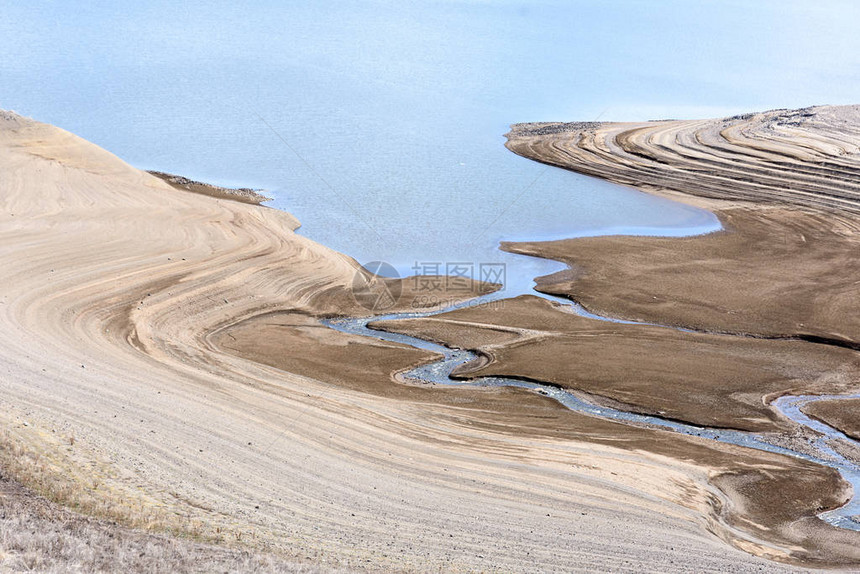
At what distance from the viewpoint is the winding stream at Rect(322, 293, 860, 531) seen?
19.3 metres

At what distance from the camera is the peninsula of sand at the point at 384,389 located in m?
14.5

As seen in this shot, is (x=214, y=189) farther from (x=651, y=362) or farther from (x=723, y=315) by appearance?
(x=723, y=315)

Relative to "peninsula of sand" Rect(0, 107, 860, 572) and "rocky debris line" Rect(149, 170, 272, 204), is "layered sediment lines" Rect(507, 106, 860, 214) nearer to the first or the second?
"peninsula of sand" Rect(0, 107, 860, 572)

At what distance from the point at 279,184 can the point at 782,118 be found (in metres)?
31.5

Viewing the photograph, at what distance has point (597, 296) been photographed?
28922mm

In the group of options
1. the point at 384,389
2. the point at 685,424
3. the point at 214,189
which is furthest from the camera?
the point at 214,189

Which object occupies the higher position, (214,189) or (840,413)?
(214,189)

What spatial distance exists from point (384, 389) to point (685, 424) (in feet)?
24.5

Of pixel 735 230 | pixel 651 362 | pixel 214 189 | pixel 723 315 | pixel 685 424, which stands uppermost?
pixel 214 189

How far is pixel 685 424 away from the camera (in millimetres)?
21266

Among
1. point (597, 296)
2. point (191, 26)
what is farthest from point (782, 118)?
point (191, 26)

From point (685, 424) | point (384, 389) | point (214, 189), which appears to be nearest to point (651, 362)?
point (685, 424)

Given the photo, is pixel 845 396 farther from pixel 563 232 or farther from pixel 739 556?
pixel 563 232

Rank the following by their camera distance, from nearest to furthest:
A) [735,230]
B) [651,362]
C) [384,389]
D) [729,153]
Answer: [384,389] < [651,362] < [735,230] < [729,153]
